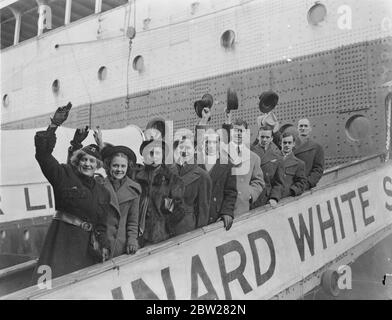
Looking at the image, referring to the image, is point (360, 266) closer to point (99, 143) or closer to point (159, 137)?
point (159, 137)

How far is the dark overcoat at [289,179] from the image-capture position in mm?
3039

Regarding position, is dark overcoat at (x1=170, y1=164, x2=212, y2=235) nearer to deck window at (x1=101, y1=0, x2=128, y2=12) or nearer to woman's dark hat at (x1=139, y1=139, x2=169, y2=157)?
woman's dark hat at (x1=139, y1=139, x2=169, y2=157)

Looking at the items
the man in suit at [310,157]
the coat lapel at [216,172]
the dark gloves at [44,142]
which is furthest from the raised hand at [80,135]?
the man in suit at [310,157]

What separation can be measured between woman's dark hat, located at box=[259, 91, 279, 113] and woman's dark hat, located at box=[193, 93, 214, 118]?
1.14ft

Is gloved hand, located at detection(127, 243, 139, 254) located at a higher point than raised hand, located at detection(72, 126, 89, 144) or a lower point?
lower

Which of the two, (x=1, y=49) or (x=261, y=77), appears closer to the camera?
→ (x=261, y=77)

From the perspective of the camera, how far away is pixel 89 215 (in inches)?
108

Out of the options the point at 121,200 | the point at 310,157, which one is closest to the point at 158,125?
the point at 121,200

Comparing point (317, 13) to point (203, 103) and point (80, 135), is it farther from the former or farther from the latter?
point (80, 135)

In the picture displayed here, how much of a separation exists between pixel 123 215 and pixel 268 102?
125cm

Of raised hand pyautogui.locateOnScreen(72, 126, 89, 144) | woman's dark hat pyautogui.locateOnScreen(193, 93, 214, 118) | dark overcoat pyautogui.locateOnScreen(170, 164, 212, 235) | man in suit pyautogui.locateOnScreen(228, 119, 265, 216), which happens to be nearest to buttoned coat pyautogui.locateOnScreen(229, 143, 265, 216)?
man in suit pyautogui.locateOnScreen(228, 119, 265, 216)

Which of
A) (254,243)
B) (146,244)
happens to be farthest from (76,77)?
(254,243)

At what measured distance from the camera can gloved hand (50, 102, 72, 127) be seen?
3031 millimetres
